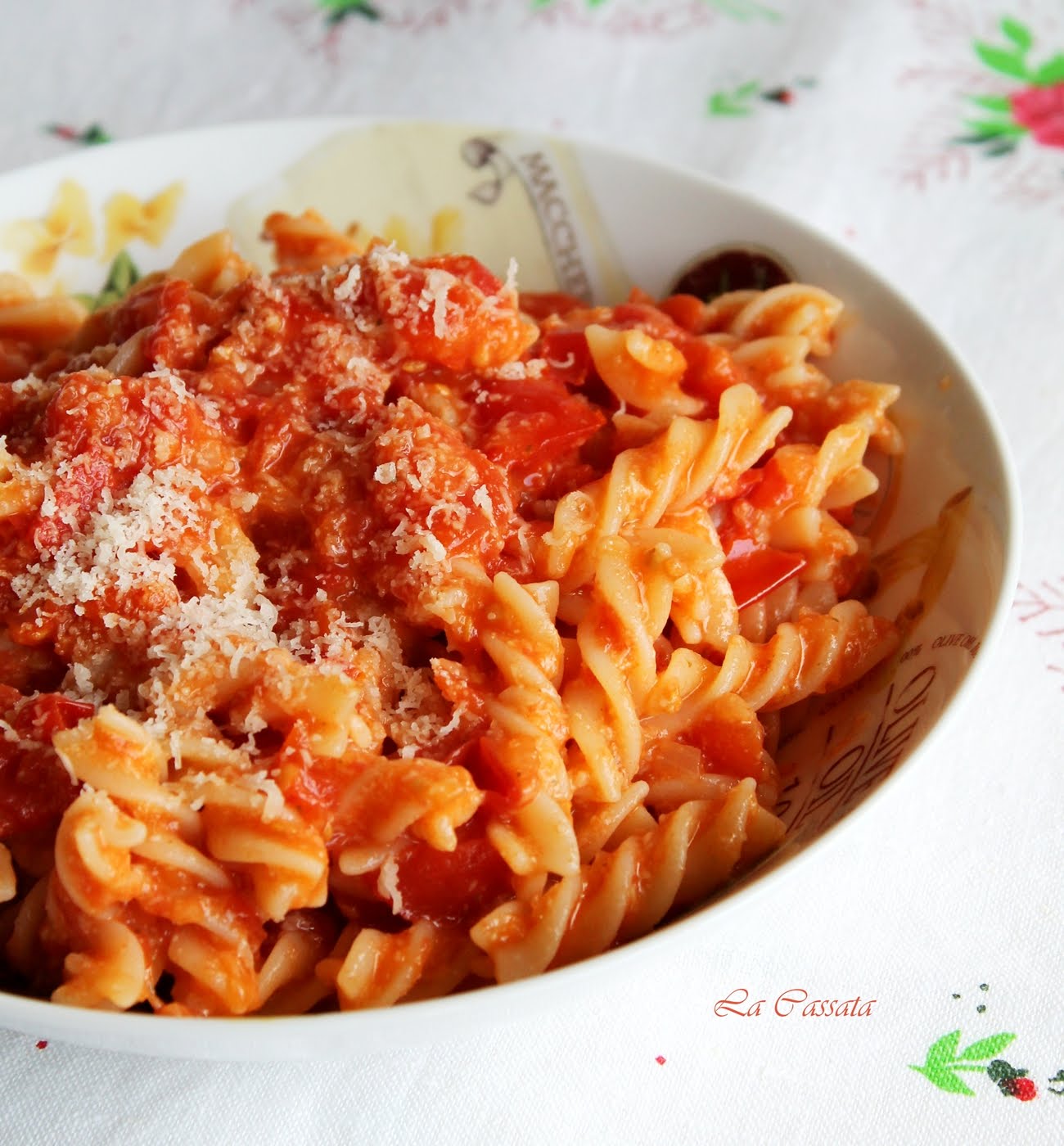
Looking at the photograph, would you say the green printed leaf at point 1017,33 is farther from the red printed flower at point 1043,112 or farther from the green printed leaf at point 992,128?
the green printed leaf at point 992,128

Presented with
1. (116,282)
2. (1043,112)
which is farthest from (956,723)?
(1043,112)

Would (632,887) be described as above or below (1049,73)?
below

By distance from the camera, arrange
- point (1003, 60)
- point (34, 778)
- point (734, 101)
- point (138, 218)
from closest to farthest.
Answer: point (34, 778) → point (138, 218) → point (734, 101) → point (1003, 60)

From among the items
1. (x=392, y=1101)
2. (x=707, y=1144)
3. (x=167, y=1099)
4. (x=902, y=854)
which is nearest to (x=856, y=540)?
(x=902, y=854)

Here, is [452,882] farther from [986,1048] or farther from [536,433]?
[986,1048]

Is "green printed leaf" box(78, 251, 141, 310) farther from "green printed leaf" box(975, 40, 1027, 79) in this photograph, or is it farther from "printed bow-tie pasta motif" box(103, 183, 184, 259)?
"green printed leaf" box(975, 40, 1027, 79)

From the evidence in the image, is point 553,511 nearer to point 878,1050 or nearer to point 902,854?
point 902,854
